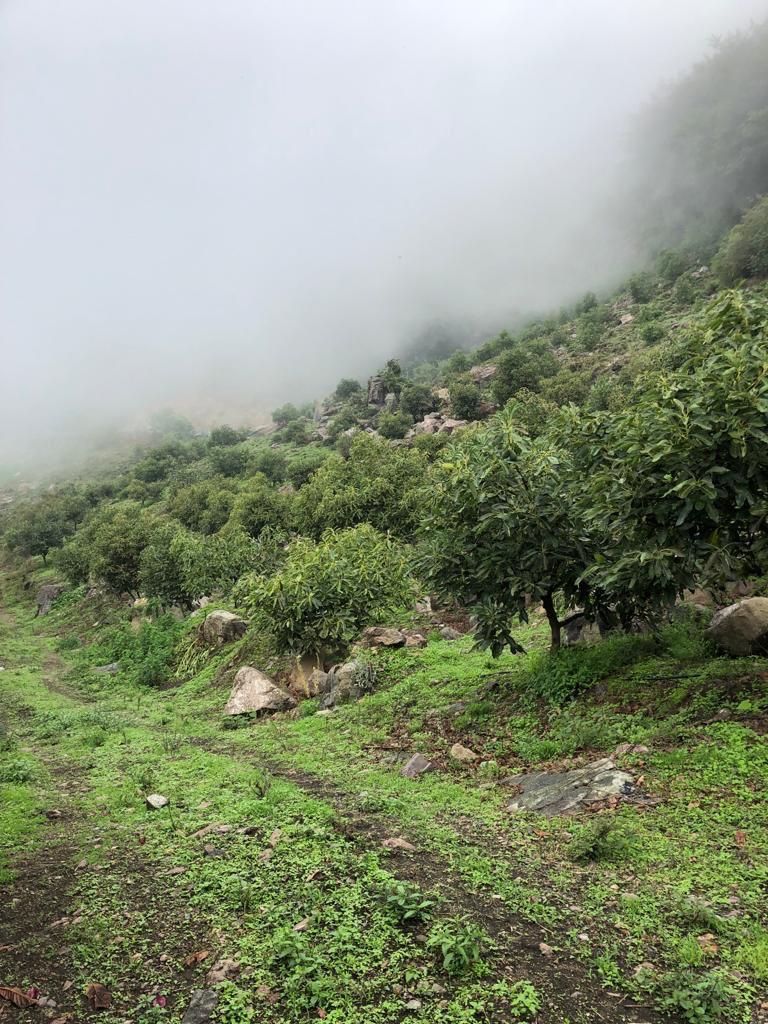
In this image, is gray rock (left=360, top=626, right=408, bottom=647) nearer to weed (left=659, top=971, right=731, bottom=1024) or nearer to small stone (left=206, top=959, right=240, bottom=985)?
small stone (left=206, top=959, right=240, bottom=985)

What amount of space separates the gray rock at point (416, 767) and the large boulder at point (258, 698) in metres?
7.05

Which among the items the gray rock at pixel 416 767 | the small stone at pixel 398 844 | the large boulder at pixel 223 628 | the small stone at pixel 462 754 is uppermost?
the small stone at pixel 398 844

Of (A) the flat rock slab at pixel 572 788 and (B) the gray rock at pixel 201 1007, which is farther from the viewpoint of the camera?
→ (A) the flat rock slab at pixel 572 788

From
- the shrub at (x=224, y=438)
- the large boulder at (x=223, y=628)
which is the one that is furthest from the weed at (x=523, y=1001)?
the shrub at (x=224, y=438)

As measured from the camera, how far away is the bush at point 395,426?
80500 mm

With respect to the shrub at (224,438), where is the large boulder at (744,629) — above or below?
below

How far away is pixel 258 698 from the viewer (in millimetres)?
16656

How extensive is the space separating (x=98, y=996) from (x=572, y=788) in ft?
19.6

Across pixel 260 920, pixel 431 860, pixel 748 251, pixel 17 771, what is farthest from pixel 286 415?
pixel 260 920

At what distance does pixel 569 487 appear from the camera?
10297mm

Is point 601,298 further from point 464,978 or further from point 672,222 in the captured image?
point 464,978

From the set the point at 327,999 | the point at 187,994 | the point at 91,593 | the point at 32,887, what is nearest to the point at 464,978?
the point at 327,999

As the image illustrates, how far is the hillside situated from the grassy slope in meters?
0.04

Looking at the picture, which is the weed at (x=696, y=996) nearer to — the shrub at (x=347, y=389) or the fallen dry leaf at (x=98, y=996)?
the fallen dry leaf at (x=98, y=996)
